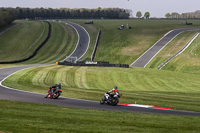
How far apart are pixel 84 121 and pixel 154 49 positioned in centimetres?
8711

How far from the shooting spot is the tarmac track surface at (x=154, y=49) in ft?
299

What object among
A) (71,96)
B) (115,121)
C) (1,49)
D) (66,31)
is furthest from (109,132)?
(66,31)

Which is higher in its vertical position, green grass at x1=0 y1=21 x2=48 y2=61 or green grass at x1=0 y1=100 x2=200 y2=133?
green grass at x1=0 y1=100 x2=200 y2=133

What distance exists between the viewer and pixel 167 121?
21000 mm

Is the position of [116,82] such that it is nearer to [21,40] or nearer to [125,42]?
[125,42]

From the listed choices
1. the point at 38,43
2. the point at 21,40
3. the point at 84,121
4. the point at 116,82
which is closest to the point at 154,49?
the point at 38,43

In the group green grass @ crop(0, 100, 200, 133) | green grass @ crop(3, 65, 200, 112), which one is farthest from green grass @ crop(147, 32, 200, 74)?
green grass @ crop(0, 100, 200, 133)

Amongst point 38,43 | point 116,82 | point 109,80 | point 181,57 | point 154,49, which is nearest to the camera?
point 116,82

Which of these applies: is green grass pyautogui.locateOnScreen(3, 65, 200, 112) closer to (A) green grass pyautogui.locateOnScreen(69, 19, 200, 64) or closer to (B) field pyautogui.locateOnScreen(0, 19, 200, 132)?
(B) field pyautogui.locateOnScreen(0, 19, 200, 132)

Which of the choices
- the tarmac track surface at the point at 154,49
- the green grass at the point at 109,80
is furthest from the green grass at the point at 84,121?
the tarmac track surface at the point at 154,49

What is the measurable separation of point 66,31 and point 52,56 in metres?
35.7

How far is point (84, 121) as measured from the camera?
1948 cm

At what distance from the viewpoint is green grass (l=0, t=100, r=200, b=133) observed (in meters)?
17.2

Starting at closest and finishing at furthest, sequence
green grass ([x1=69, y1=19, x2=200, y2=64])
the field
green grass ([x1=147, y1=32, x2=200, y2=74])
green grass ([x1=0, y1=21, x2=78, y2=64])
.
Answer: the field
green grass ([x1=147, y1=32, x2=200, y2=74])
green grass ([x1=69, y1=19, x2=200, y2=64])
green grass ([x1=0, y1=21, x2=78, y2=64])
